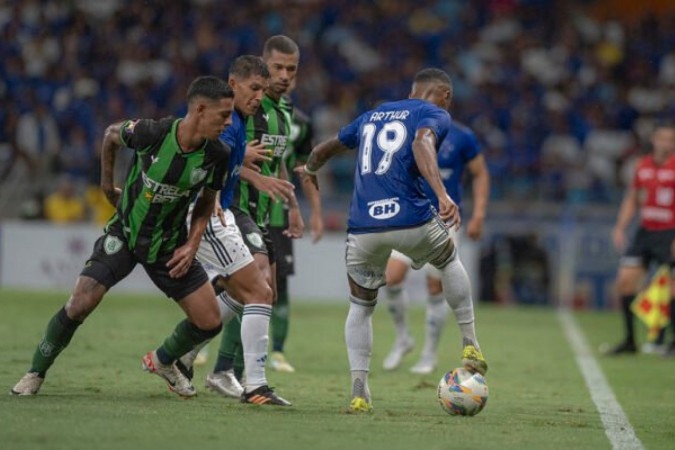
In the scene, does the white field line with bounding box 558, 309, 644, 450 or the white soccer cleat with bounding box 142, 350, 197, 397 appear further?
the white soccer cleat with bounding box 142, 350, 197, 397

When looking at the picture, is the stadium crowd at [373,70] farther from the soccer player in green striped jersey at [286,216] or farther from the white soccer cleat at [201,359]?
the soccer player in green striped jersey at [286,216]

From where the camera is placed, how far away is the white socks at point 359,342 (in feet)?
27.6

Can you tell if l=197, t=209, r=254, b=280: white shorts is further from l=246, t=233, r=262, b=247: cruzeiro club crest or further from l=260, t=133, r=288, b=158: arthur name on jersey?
l=260, t=133, r=288, b=158: arthur name on jersey

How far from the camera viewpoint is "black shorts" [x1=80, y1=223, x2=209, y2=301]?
828 centimetres

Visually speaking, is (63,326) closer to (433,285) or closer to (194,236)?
(194,236)

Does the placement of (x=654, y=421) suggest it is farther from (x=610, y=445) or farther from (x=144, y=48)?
(x=144, y=48)

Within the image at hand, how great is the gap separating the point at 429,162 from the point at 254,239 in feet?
5.40

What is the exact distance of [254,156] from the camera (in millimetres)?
9094

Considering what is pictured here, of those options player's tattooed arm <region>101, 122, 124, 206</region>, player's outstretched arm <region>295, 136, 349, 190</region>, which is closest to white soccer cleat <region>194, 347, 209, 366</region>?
player's outstretched arm <region>295, 136, 349, 190</region>

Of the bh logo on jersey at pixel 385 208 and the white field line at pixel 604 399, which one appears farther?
the bh logo on jersey at pixel 385 208

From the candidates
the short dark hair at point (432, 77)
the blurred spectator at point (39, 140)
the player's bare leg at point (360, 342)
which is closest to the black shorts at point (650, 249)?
the short dark hair at point (432, 77)

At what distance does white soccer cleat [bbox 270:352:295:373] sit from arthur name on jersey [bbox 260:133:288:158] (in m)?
2.32

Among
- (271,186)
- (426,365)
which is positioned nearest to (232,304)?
(271,186)

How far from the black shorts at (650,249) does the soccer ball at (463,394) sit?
777 cm
